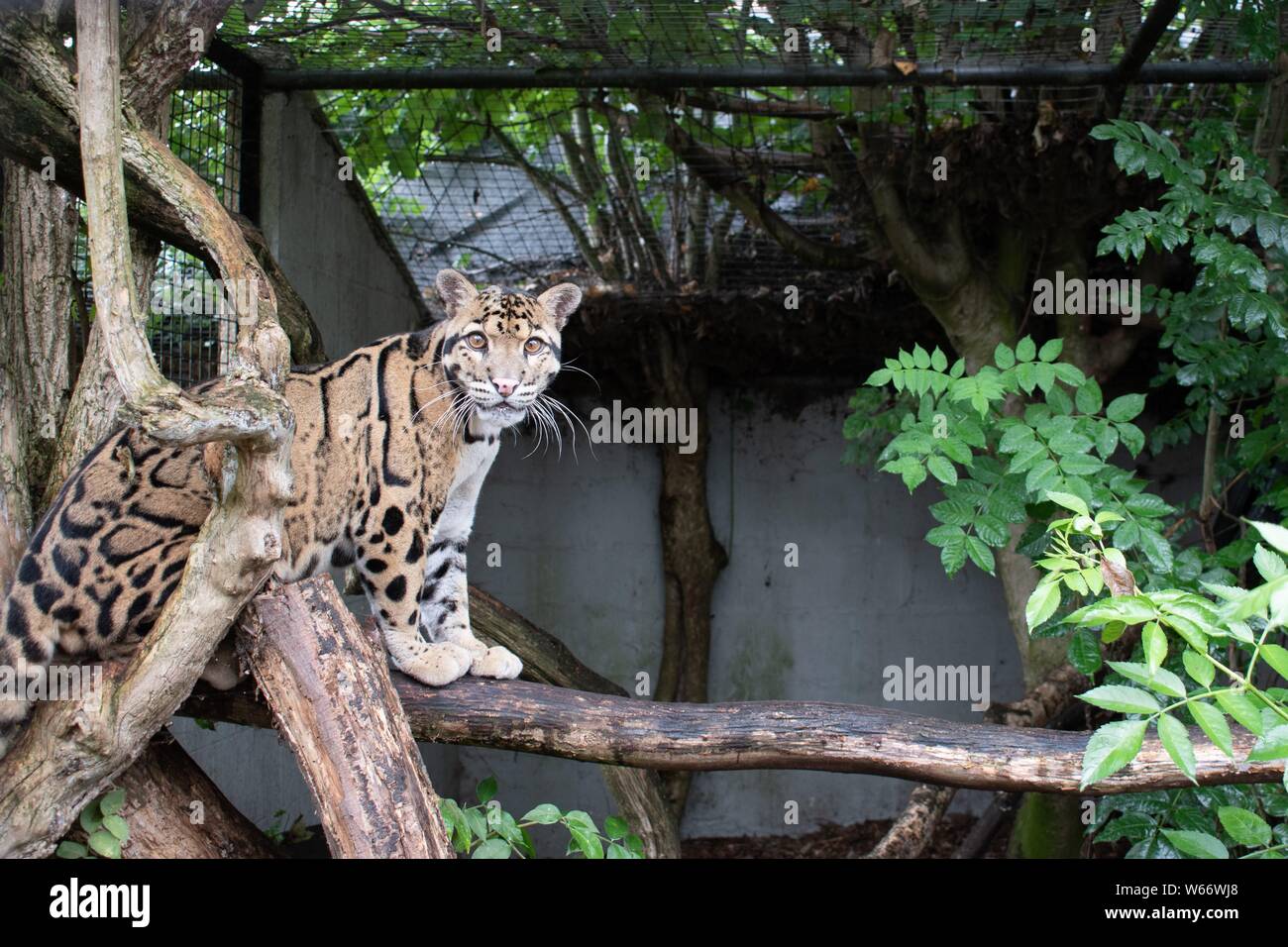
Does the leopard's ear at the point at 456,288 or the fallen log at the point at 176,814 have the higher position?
the leopard's ear at the point at 456,288

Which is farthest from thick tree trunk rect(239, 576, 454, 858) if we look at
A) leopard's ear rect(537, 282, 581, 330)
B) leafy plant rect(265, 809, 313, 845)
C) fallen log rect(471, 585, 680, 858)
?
leafy plant rect(265, 809, 313, 845)

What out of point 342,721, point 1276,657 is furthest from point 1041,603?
point 342,721

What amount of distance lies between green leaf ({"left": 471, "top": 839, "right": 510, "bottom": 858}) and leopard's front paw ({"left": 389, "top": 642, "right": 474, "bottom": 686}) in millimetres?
604

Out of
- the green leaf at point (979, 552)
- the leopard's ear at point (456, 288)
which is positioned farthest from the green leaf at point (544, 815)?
the leopard's ear at point (456, 288)

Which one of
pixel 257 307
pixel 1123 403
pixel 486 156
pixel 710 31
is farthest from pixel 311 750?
pixel 486 156

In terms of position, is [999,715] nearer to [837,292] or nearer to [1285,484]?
[1285,484]

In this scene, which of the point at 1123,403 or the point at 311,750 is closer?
the point at 311,750

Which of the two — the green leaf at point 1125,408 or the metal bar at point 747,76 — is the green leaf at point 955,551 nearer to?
the green leaf at point 1125,408

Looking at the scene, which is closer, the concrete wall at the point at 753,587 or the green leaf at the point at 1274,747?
the green leaf at the point at 1274,747

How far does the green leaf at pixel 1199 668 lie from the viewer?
83.0 inches

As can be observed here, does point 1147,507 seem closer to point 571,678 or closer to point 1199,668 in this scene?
point 1199,668

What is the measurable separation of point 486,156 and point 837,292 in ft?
7.62

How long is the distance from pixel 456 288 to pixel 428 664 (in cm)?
144
